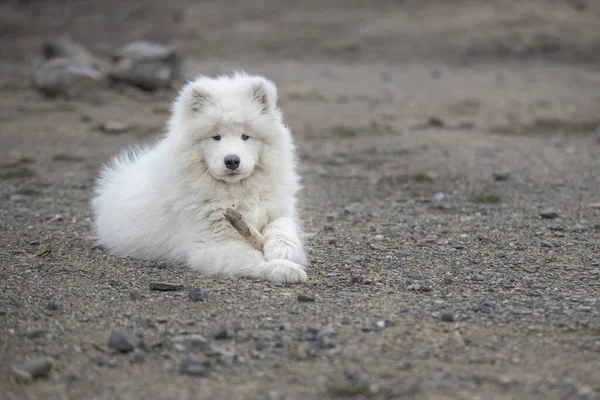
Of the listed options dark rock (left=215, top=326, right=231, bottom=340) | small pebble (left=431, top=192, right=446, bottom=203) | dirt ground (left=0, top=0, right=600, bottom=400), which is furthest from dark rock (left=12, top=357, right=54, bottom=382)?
small pebble (left=431, top=192, right=446, bottom=203)

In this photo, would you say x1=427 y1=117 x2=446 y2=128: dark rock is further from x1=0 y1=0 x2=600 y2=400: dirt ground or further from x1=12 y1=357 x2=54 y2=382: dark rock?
x1=12 y1=357 x2=54 y2=382: dark rock

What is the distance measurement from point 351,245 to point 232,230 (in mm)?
1261

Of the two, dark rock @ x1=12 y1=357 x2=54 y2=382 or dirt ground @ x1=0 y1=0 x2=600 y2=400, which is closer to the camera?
dark rock @ x1=12 y1=357 x2=54 y2=382

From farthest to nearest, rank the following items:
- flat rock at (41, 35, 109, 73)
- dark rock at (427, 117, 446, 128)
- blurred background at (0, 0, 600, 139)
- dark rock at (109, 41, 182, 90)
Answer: flat rock at (41, 35, 109, 73) → dark rock at (109, 41, 182, 90) → blurred background at (0, 0, 600, 139) → dark rock at (427, 117, 446, 128)

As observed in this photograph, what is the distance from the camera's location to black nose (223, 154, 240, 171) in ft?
20.3

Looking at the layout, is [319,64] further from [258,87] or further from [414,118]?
[258,87]

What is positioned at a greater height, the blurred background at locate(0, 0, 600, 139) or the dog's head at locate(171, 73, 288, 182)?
the blurred background at locate(0, 0, 600, 139)

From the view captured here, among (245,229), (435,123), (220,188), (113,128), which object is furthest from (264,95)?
(435,123)

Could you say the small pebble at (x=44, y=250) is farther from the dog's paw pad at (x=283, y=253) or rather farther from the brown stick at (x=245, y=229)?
the dog's paw pad at (x=283, y=253)

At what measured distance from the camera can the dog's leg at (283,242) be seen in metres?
6.25

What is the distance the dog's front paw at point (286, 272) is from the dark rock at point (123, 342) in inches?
61.7

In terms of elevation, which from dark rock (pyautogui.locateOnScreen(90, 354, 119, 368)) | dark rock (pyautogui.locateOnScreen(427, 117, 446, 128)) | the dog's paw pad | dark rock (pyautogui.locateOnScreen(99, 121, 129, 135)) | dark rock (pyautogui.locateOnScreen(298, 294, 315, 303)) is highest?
dark rock (pyautogui.locateOnScreen(427, 117, 446, 128))

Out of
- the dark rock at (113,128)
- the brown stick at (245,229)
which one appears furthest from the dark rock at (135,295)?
the dark rock at (113,128)

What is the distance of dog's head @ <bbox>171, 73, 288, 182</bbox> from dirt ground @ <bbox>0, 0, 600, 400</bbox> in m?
0.94
